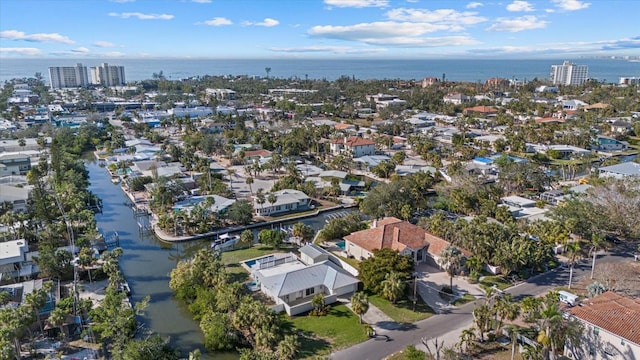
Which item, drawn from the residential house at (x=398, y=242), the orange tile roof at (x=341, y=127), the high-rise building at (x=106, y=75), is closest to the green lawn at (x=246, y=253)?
the residential house at (x=398, y=242)

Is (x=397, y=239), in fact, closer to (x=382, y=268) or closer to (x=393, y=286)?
(x=382, y=268)

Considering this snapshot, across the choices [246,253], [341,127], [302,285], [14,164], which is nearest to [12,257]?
[246,253]

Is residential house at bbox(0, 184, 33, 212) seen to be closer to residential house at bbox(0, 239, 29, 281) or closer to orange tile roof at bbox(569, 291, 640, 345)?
residential house at bbox(0, 239, 29, 281)

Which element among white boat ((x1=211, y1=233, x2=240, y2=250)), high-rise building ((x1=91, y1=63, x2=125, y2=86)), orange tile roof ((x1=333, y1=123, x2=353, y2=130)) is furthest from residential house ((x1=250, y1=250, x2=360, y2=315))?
high-rise building ((x1=91, y1=63, x2=125, y2=86))

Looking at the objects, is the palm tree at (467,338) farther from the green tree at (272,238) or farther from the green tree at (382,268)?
the green tree at (272,238)

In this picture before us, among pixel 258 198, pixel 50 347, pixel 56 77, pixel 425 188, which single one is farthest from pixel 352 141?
pixel 56 77

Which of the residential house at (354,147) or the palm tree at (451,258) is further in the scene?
the residential house at (354,147)
